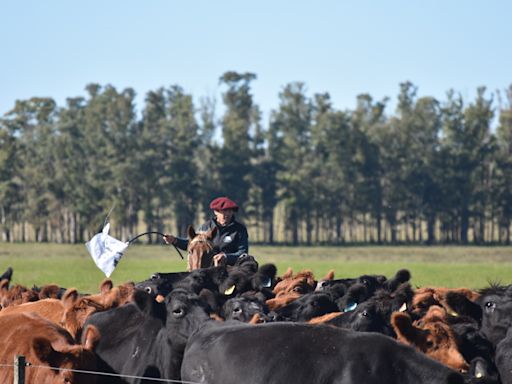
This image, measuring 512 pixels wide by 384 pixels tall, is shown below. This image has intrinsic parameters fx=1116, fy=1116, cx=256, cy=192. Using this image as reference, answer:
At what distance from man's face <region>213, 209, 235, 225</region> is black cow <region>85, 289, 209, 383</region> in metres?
4.14

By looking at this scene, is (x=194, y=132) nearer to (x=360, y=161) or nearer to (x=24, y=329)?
(x=360, y=161)

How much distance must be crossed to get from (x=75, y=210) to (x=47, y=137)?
39.0 ft

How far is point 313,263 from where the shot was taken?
240 feet

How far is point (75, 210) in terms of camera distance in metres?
112

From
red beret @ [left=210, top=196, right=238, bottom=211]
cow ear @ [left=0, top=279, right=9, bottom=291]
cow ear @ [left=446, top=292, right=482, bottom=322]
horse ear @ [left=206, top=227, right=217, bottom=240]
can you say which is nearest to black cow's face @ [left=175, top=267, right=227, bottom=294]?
horse ear @ [left=206, top=227, right=217, bottom=240]

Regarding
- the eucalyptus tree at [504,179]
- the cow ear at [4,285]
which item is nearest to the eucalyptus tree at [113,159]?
the eucalyptus tree at [504,179]

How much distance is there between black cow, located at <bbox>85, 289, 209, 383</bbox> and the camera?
31.9 feet

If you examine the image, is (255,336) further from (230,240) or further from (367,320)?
(230,240)

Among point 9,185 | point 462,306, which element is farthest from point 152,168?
point 462,306

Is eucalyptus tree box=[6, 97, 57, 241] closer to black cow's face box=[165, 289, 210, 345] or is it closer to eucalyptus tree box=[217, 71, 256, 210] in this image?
eucalyptus tree box=[217, 71, 256, 210]

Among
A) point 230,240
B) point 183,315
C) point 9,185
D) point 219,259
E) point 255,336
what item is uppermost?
point 9,185

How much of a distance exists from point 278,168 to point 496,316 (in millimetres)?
104624

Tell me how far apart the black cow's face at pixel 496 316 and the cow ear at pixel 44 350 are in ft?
12.9

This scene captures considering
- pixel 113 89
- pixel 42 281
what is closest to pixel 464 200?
pixel 113 89
